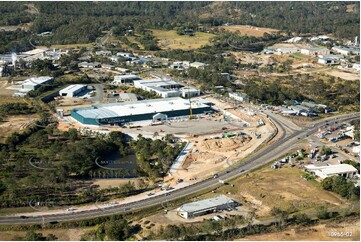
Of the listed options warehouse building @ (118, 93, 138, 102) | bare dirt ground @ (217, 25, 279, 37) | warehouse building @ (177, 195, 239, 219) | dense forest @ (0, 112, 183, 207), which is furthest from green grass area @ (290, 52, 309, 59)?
warehouse building @ (177, 195, 239, 219)

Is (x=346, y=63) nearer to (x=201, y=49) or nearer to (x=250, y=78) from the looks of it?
(x=250, y=78)

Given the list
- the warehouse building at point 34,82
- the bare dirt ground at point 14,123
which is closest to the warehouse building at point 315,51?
the warehouse building at point 34,82

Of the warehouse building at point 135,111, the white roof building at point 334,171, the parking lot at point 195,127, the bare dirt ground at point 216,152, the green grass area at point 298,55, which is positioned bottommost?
the green grass area at point 298,55

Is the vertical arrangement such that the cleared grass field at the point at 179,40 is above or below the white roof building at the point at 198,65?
above

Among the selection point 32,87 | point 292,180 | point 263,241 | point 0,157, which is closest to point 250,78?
point 32,87

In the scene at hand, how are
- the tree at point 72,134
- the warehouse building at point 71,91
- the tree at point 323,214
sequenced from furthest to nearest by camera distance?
the warehouse building at point 71,91 < the tree at point 72,134 < the tree at point 323,214

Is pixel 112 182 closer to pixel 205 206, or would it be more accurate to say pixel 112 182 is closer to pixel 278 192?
pixel 205 206

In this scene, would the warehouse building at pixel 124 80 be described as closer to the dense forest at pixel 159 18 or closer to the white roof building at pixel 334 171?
the dense forest at pixel 159 18

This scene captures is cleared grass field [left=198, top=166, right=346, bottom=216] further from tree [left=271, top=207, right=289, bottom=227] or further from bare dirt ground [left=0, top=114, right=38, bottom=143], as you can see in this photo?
bare dirt ground [left=0, top=114, right=38, bottom=143]
